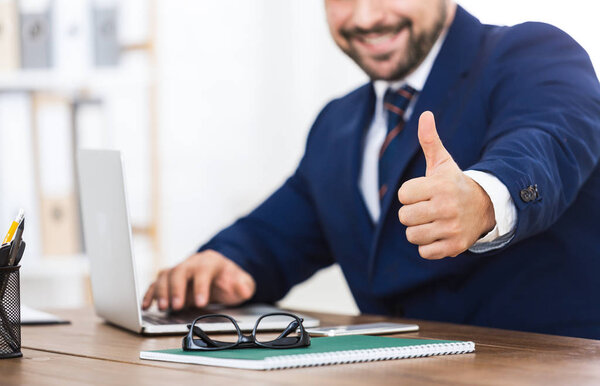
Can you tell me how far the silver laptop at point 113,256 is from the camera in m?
1.26

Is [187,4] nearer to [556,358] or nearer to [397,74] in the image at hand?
[397,74]

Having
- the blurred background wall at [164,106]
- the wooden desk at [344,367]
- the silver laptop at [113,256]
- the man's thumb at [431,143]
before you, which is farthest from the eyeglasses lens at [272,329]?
the blurred background wall at [164,106]

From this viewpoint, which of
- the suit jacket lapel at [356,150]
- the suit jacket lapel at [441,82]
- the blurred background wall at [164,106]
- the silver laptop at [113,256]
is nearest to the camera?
the silver laptop at [113,256]

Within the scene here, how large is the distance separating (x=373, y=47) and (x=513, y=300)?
2.06 feet

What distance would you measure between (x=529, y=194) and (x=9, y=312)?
26.9 inches

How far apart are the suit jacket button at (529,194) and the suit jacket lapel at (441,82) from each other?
463 mm

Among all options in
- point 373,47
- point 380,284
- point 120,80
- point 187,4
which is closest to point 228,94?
point 187,4

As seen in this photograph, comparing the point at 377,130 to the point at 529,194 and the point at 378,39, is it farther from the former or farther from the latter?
the point at 529,194

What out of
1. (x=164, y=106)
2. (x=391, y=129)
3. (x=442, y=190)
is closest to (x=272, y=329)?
(x=442, y=190)

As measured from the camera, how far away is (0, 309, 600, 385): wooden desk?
2.78ft

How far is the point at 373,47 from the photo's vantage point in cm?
188

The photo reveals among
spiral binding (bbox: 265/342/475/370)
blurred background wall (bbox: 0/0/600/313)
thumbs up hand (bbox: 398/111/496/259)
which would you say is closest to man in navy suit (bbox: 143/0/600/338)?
thumbs up hand (bbox: 398/111/496/259)

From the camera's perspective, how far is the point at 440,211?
107 cm

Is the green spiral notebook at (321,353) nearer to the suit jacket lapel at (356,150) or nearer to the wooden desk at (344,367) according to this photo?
the wooden desk at (344,367)
